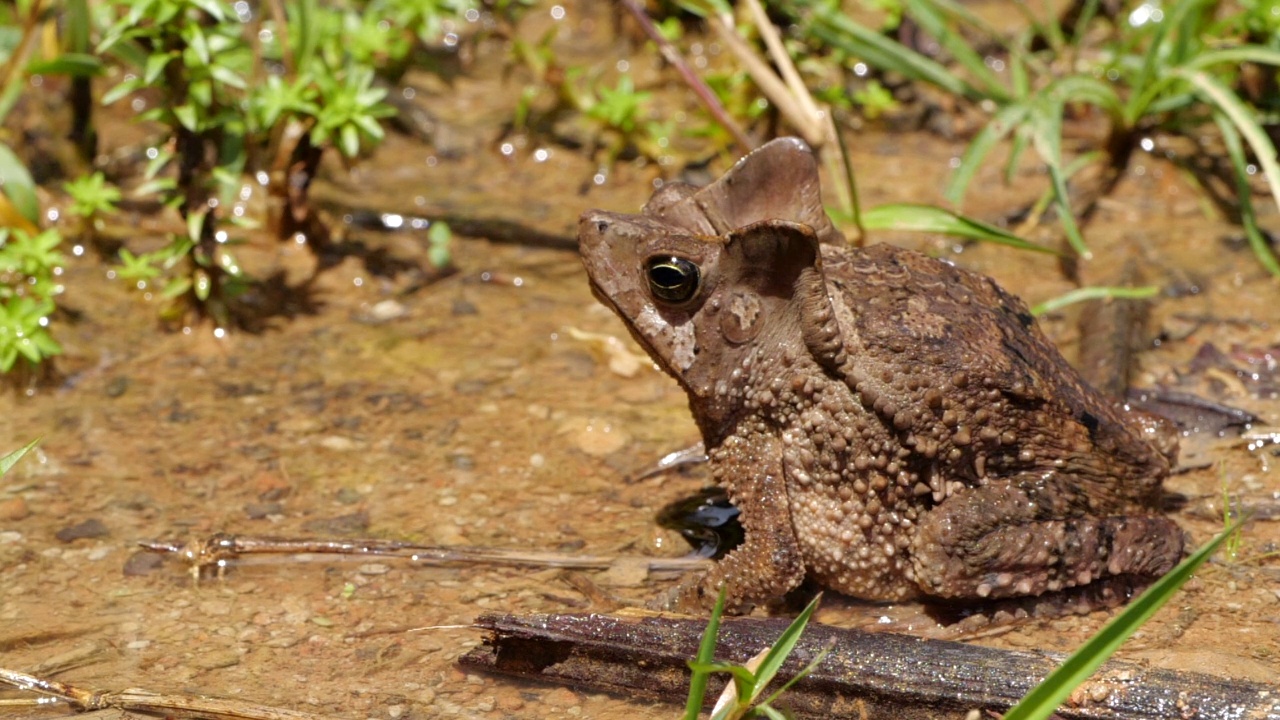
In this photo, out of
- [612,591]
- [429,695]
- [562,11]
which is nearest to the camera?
[429,695]

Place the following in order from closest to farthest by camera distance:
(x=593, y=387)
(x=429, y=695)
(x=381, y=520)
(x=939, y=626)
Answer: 1. (x=429, y=695)
2. (x=939, y=626)
3. (x=381, y=520)
4. (x=593, y=387)

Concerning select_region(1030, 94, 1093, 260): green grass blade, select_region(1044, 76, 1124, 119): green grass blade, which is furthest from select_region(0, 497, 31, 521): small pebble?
select_region(1044, 76, 1124, 119): green grass blade

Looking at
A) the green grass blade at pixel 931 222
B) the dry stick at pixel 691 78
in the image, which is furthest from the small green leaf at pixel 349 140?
the green grass blade at pixel 931 222

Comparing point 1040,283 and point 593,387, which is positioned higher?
point 1040,283

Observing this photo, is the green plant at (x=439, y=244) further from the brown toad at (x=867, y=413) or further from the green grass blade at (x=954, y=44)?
the green grass blade at (x=954, y=44)

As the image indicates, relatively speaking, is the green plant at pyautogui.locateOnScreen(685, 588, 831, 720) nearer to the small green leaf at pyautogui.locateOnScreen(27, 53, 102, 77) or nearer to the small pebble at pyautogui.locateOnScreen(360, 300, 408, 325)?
the small pebble at pyautogui.locateOnScreen(360, 300, 408, 325)

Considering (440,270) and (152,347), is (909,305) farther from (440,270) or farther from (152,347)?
(152,347)

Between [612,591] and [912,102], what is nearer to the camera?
[612,591]

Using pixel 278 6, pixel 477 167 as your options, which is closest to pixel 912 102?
pixel 477 167
